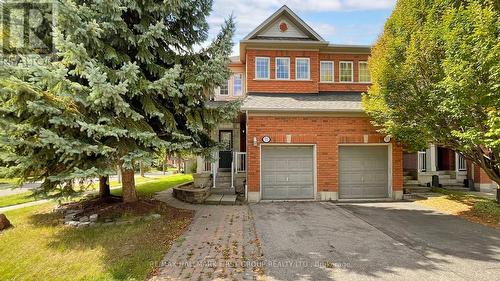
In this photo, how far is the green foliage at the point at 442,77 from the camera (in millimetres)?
7520

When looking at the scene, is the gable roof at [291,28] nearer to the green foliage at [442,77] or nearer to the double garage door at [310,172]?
the green foliage at [442,77]

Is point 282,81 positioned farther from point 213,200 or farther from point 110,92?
point 110,92

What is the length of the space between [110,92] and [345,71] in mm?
12389

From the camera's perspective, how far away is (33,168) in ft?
23.3

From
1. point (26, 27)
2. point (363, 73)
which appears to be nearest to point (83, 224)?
point (26, 27)

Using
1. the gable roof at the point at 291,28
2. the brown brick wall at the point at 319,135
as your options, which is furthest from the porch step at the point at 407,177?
the gable roof at the point at 291,28

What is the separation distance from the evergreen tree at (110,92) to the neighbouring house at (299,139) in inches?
124

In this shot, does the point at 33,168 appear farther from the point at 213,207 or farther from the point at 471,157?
the point at 471,157

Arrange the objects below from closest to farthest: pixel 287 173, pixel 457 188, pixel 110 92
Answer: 1. pixel 110 92
2. pixel 287 173
3. pixel 457 188

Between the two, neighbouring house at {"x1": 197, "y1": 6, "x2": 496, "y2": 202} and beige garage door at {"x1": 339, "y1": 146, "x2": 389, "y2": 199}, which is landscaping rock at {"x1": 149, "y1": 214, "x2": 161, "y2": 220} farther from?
beige garage door at {"x1": 339, "y1": 146, "x2": 389, "y2": 199}

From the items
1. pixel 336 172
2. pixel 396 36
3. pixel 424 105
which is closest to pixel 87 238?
pixel 336 172

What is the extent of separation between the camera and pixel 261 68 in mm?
14211

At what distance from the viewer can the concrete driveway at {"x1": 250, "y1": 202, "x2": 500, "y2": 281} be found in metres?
5.12

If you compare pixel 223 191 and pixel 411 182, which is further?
pixel 411 182
